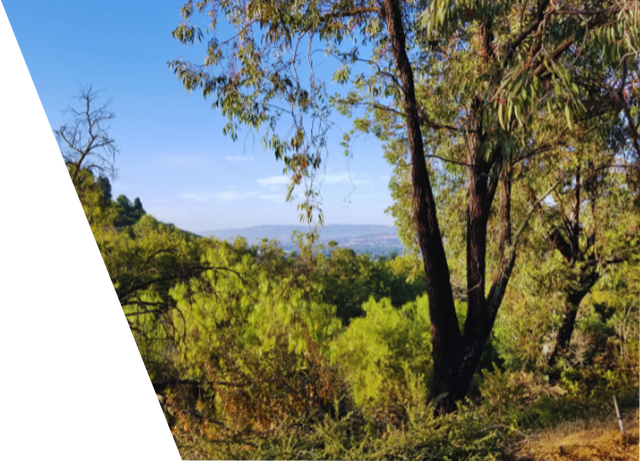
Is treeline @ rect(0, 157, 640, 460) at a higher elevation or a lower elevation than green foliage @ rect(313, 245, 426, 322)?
higher

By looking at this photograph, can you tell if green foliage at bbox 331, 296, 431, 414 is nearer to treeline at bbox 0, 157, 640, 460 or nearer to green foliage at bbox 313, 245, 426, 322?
treeline at bbox 0, 157, 640, 460

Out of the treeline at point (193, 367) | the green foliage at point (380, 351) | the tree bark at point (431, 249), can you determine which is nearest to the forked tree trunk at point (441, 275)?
the tree bark at point (431, 249)

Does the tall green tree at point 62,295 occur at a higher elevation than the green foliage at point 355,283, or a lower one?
higher

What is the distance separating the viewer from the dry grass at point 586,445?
3.39 m

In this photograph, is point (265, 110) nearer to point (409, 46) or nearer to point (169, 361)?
point (409, 46)

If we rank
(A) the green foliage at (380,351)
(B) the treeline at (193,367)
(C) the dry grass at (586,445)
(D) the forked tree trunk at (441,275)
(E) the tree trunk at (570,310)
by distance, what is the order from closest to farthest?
(C) the dry grass at (586,445), (B) the treeline at (193,367), (D) the forked tree trunk at (441,275), (E) the tree trunk at (570,310), (A) the green foliage at (380,351)

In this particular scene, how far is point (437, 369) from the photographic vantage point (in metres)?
5.26

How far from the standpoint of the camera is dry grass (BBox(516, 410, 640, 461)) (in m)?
3.39

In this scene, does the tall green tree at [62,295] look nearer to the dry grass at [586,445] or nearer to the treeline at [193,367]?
the treeline at [193,367]

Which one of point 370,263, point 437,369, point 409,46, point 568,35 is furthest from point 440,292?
point 370,263

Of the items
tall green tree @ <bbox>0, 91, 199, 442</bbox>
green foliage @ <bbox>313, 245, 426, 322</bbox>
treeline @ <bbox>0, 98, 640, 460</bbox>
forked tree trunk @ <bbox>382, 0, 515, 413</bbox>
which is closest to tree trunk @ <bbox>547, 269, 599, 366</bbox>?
treeline @ <bbox>0, 98, 640, 460</bbox>

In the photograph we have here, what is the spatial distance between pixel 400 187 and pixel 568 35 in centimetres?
578

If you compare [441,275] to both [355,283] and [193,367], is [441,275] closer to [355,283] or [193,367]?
[193,367]

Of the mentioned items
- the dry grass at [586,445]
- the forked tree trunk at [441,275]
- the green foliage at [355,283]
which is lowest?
the green foliage at [355,283]
